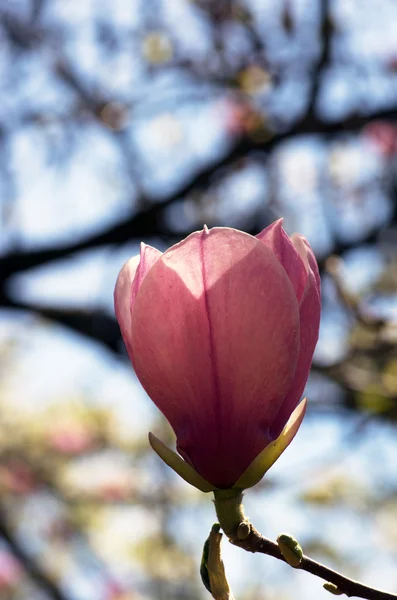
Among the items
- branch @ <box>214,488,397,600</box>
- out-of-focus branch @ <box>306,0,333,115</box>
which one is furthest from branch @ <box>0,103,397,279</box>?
branch @ <box>214,488,397,600</box>

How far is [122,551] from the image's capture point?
4.57 m

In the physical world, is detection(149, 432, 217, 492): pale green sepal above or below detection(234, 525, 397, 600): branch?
above

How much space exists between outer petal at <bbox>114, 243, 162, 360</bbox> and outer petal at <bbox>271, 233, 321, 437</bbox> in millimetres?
131

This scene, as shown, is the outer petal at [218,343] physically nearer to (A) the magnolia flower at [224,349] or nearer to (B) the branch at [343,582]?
(A) the magnolia flower at [224,349]

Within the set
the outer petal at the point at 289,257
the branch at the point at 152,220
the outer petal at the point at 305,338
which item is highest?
the branch at the point at 152,220

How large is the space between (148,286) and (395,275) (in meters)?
2.18

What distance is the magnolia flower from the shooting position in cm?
60

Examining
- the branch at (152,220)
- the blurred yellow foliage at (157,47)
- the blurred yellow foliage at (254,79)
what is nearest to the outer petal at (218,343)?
the branch at (152,220)

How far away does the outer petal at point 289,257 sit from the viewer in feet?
2.10

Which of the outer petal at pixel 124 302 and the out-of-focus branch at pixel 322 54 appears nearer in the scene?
the outer petal at pixel 124 302

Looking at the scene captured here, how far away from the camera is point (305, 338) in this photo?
623 mm

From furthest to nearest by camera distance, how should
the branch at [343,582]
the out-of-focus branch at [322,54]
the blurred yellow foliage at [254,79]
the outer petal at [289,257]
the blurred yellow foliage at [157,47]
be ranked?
the blurred yellow foliage at [157,47], the blurred yellow foliage at [254,79], the out-of-focus branch at [322,54], the outer petal at [289,257], the branch at [343,582]

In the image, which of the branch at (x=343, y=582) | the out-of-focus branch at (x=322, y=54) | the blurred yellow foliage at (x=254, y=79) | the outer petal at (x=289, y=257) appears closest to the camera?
the branch at (x=343, y=582)

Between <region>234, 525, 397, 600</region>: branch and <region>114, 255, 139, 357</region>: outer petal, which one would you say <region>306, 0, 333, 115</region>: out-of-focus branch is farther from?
<region>234, 525, 397, 600</region>: branch
